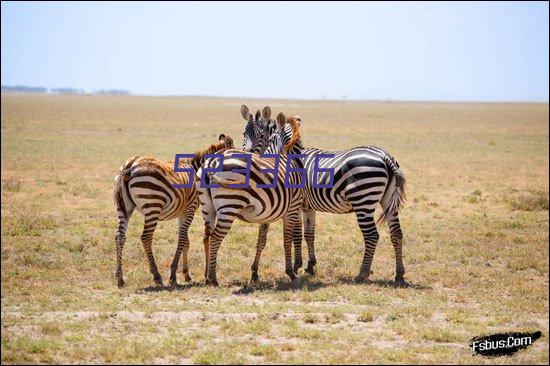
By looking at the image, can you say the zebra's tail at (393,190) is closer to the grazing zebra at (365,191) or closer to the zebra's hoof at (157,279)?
the grazing zebra at (365,191)

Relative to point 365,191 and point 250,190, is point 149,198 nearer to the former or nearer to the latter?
point 250,190

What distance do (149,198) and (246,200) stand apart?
1446mm

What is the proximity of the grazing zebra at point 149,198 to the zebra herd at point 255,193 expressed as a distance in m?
0.01

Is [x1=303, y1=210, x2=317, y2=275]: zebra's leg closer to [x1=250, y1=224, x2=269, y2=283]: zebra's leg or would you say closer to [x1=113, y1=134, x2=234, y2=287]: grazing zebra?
[x1=250, y1=224, x2=269, y2=283]: zebra's leg

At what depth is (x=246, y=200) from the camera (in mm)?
8805

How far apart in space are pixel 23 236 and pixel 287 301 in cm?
636

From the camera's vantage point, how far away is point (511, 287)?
8.91 m

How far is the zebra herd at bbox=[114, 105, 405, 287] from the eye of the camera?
28.8ft

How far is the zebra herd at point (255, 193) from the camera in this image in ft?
28.8

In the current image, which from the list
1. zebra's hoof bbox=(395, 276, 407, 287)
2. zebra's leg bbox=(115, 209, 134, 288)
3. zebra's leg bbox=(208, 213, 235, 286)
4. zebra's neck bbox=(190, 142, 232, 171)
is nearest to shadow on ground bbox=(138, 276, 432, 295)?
zebra's hoof bbox=(395, 276, 407, 287)

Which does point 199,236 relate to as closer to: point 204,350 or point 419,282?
point 419,282

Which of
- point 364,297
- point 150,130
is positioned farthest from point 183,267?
point 150,130

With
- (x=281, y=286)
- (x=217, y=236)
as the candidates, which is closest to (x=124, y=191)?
(x=217, y=236)

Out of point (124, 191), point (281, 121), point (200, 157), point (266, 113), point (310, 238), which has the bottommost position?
point (310, 238)
